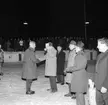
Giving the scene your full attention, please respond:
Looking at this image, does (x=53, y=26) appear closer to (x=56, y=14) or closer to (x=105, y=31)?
(x=56, y=14)

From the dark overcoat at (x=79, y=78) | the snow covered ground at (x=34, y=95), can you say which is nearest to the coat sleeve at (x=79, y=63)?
the dark overcoat at (x=79, y=78)

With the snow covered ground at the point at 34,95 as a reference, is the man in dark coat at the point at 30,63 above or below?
above

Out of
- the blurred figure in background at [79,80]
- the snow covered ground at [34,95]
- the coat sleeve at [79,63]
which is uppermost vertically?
the coat sleeve at [79,63]

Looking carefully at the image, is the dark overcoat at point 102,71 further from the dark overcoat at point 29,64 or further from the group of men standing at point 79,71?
the dark overcoat at point 29,64

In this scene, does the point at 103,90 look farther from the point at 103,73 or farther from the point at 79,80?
the point at 79,80

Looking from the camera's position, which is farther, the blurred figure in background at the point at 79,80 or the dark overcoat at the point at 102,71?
the blurred figure in background at the point at 79,80

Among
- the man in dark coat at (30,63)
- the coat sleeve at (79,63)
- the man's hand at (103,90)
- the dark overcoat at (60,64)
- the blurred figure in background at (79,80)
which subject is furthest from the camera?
the dark overcoat at (60,64)

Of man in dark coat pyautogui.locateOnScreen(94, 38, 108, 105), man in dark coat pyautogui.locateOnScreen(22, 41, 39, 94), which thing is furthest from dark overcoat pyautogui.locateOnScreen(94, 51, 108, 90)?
man in dark coat pyautogui.locateOnScreen(22, 41, 39, 94)

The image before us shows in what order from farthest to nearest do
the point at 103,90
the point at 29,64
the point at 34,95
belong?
the point at 34,95
the point at 29,64
the point at 103,90

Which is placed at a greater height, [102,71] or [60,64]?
[102,71]

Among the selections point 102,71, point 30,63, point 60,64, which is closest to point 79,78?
point 102,71

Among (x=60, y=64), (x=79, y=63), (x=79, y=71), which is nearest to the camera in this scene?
(x=79, y=63)

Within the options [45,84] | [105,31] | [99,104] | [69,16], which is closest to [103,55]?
[99,104]

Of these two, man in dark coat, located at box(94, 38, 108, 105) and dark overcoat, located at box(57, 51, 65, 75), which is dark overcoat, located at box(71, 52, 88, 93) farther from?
dark overcoat, located at box(57, 51, 65, 75)
